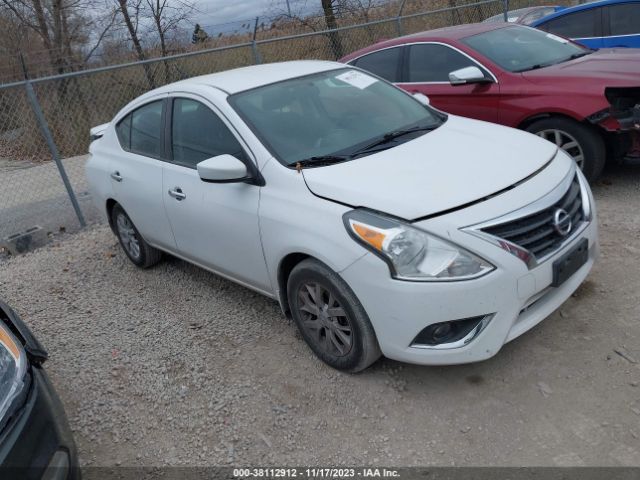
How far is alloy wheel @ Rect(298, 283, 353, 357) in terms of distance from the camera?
3158mm

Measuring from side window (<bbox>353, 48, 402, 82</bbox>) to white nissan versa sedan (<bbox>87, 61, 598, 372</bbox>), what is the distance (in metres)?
2.22

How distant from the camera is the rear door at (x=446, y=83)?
18.7 feet

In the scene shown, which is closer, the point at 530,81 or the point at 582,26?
the point at 530,81

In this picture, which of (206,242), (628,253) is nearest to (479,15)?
(628,253)

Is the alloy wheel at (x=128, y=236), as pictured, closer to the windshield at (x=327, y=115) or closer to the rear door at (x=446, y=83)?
the windshield at (x=327, y=115)

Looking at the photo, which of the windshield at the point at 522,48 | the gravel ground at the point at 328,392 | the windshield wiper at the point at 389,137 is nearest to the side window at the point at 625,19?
the windshield at the point at 522,48

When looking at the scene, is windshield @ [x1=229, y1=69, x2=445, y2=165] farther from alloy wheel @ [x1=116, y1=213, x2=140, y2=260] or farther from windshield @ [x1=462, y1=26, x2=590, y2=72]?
windshield @ [x1=462, y1=26, x2=590, y2=72]

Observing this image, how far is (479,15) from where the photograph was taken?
Result: 13.7 meters

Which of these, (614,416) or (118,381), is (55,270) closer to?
(118,381)

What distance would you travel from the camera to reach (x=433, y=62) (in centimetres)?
625

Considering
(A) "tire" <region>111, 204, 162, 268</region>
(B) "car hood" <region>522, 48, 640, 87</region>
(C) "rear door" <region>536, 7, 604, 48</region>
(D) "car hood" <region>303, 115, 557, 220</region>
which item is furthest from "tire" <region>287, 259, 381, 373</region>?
(C) "rear door" <region>536, 7, 604, 48</region>

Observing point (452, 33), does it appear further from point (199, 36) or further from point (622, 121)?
point (199, 36)

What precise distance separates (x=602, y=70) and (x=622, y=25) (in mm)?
3160

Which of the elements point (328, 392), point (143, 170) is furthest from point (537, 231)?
point (143, 170)
